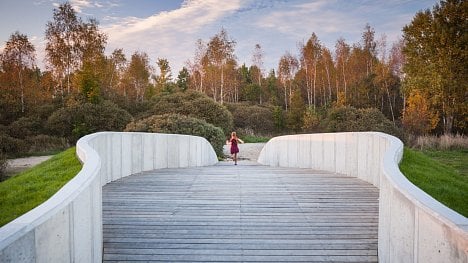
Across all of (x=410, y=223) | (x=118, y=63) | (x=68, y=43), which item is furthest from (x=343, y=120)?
(x=118, y=63)

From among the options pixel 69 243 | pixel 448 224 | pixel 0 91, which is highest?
pixel 0 91

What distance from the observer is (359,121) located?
85.9ft

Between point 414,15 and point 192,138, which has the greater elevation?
point 414,15

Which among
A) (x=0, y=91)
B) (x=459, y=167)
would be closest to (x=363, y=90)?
(x=459, y=167)

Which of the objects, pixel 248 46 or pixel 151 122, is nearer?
pixel 151 122

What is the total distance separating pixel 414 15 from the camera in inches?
1107

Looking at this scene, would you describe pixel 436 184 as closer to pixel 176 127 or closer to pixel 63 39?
pixel 176 127

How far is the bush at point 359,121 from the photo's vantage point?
2410 cm

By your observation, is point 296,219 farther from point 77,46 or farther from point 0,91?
point 77,46

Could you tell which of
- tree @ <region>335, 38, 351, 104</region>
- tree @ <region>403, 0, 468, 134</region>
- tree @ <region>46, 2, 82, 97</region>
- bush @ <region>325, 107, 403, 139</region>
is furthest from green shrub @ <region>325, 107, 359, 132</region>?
tree @ <region>46, 2, 82, 97</region>

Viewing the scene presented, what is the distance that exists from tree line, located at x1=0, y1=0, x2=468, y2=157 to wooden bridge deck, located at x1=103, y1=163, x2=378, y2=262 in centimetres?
2274

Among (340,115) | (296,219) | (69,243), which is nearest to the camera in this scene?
(69,243)

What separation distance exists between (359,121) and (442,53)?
7.52 meters

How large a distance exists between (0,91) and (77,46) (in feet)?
26.5
